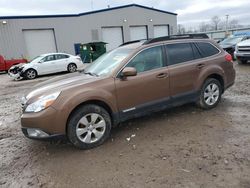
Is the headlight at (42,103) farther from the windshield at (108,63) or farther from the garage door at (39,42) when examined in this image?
the garage door at (39,42)

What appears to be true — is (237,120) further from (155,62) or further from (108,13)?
(108,13)

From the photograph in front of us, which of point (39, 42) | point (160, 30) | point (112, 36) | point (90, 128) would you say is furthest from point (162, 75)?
point (160, 30)

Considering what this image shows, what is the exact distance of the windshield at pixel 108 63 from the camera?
15.7 feet

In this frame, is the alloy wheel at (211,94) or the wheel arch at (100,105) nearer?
the wheel arch at (100,105)

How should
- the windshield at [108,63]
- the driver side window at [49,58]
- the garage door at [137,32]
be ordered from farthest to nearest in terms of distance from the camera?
the garage door at [137,32], the driver side window at [49,58], the windshield at [108,63]

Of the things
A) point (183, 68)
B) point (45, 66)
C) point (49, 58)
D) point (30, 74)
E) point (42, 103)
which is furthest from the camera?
point (49, 58)

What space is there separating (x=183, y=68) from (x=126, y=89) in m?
1.42

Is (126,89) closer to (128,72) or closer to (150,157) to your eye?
(128,72)

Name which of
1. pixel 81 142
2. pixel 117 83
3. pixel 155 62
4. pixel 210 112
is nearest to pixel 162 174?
pixel 81 142

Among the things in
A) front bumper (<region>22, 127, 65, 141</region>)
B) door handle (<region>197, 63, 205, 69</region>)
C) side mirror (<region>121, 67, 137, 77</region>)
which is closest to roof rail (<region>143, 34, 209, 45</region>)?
door handle (<region>197, 63, 205, 69</region>)

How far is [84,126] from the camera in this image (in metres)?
4.24

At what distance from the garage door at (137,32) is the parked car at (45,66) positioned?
15503mm

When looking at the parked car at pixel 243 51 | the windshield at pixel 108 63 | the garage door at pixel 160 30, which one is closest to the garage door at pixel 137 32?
the garage door at pixel 160 30

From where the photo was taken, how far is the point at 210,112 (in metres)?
5.68
